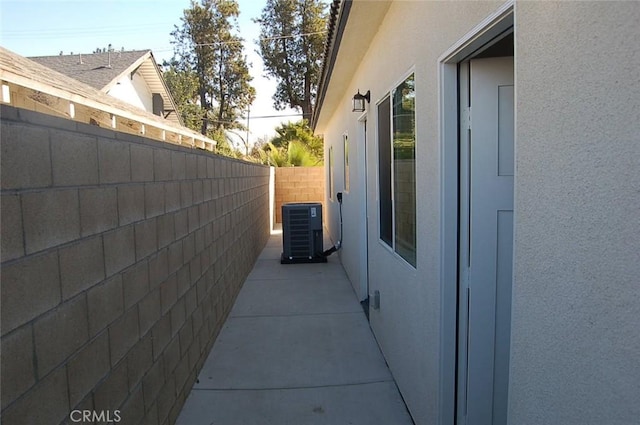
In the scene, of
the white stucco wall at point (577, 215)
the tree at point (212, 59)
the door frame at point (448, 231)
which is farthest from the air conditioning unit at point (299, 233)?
the tree at point (212, 59)

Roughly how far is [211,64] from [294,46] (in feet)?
17.8

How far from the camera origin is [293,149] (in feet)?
56.3

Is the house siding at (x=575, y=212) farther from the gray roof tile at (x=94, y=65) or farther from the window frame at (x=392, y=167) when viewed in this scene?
the gray roof tile at (x=94, y=65)

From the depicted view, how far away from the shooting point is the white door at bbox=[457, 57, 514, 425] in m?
2.46

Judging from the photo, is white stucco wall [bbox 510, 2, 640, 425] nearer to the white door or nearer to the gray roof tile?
the white door

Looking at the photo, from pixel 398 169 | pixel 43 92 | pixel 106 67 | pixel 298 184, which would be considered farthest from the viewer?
pixel 298 184

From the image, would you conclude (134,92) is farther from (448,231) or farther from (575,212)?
(575,212)

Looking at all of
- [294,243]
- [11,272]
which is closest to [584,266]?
[11,272]

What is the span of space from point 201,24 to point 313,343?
27844 mm

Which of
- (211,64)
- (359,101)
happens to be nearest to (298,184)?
(359,101)

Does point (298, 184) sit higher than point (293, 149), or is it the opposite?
point (293, 149)

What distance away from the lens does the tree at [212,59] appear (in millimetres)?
28328

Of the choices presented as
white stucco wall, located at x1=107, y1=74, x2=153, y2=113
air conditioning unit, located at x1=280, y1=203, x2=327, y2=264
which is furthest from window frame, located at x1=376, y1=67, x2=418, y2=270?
white stucco wall, located at x1=107, y1=74, x2=153, y2=113

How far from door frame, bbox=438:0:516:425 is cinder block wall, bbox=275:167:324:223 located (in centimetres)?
1317
